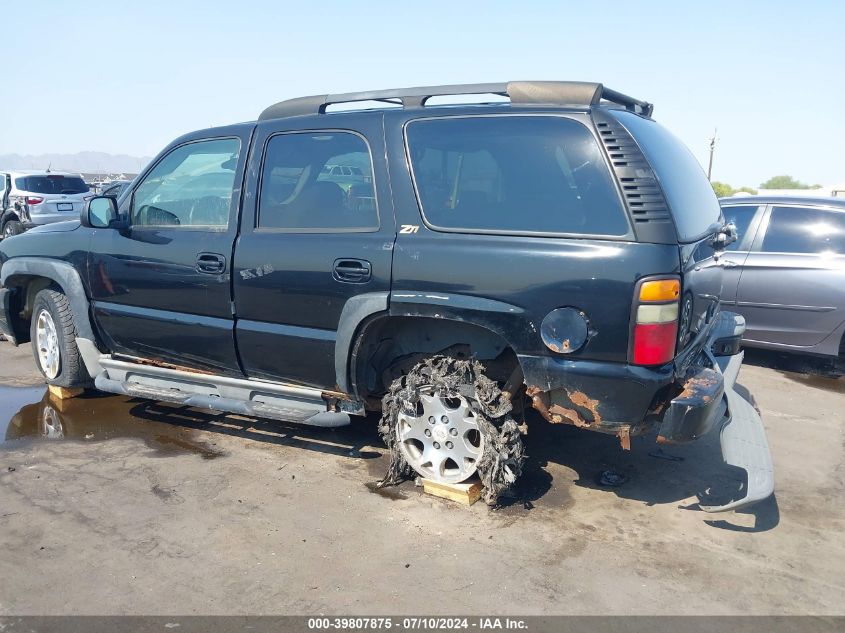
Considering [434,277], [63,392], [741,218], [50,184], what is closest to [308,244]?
[434,277]

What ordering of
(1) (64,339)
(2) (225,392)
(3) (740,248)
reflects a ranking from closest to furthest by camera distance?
(2) (225,392) < (1) (64,339) < (3) (740,248)

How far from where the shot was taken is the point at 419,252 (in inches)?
146

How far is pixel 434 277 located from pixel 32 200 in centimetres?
1587

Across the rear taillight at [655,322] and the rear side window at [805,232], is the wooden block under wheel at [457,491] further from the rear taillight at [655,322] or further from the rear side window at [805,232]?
the rear side window at [805,232]

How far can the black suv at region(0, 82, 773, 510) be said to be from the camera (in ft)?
11.1

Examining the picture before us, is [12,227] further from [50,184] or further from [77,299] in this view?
[77,299]

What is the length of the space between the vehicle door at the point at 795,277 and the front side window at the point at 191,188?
4860mm

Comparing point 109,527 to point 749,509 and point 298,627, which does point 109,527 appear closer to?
point 298,627

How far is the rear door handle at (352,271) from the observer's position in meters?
3.85

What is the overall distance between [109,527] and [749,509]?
3.43 m

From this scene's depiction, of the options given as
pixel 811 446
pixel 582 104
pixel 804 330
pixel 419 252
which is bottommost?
pixel 811 446

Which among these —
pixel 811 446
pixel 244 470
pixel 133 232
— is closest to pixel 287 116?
pixel 133 232

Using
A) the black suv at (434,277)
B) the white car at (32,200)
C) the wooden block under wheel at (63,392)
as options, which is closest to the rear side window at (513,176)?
the black suv at (434,277)

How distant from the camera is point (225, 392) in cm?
451
